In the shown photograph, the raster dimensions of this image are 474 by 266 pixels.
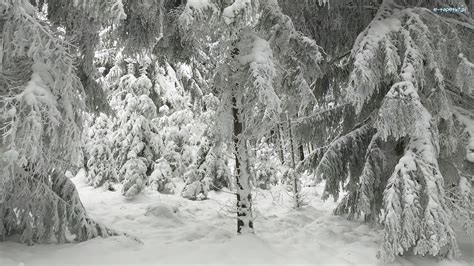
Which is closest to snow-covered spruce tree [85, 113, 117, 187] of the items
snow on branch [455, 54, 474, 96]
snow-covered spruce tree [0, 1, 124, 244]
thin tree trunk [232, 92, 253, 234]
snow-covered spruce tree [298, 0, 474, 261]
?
thin tree trunk [232, 92, 253, 234]

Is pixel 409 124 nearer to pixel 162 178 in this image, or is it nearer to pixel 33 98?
pixel 33 98

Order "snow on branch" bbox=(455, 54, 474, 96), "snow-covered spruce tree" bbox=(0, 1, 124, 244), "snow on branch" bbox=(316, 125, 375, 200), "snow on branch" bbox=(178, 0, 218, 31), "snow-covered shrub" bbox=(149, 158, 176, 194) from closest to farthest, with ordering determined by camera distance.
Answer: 1. "snow-covered spruce tree" bbox=(0, 1, 124, 244)
2. "snow on branch" bbox=(178, 0, 218, 31)
3. "snow on branch" bbox=(455, 54, 474, 96)
4. "snow on branch" bbox=(316, 125, 375, 200)
5. "snow-covered shrub" bbox=(149, 158, 176, 194)

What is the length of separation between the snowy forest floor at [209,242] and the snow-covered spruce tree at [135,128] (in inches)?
54.3

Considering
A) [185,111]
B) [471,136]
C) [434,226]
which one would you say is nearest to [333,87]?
[471,136]

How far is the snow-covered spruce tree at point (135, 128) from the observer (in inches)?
435

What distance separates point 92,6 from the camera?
4516 mm

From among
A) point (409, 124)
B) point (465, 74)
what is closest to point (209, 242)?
point (409, 124)

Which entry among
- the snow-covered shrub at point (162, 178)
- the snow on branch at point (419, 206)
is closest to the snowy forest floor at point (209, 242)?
the snow on branch at point (419, 206)

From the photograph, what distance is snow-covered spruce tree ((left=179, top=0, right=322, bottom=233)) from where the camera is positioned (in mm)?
4977

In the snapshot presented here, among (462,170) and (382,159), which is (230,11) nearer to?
(382,159)

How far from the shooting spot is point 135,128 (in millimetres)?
11102

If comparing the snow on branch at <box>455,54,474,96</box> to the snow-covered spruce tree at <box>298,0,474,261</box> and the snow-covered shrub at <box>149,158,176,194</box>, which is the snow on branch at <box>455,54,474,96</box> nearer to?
the snow-covered spruce tree at <box>298,0,474,261</box>

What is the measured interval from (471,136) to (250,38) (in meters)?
3.51

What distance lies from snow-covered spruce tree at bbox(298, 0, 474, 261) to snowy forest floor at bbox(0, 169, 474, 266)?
2.58 feet
